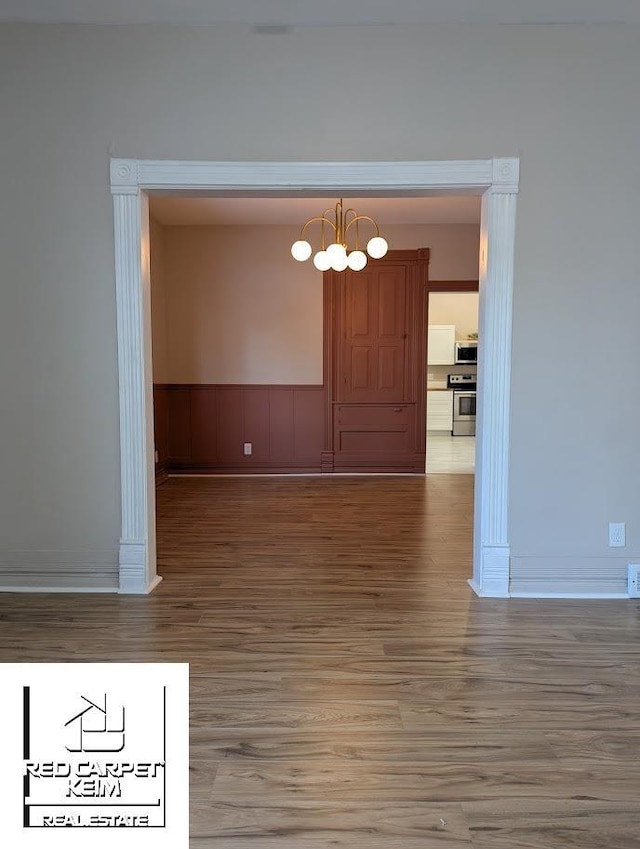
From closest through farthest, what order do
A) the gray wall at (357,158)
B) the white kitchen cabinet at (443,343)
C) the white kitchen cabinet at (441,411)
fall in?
the gray wall at (357,158), the white kitchen cabinet at (441,411), the white kitchen cabinet at (443,343)

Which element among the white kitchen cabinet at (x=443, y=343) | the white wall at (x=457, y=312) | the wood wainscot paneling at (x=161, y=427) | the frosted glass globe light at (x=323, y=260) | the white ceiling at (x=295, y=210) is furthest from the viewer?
the white wall at (x=457, y=312)

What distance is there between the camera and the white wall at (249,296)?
686 centimetres

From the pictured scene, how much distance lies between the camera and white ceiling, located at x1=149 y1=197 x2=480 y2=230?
18.9 feet

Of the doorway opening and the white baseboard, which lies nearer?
the white baseboard

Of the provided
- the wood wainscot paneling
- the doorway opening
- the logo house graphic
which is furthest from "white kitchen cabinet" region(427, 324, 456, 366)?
the logo house graphic

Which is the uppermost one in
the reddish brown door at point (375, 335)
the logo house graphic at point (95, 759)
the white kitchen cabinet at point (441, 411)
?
the reddish brown door at point (375, 335)

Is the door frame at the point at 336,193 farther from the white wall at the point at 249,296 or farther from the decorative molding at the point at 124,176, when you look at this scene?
the white wall at the point at 249,296

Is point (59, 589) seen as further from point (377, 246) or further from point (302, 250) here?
point (377, 246)

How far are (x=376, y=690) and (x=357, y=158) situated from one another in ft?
8.43

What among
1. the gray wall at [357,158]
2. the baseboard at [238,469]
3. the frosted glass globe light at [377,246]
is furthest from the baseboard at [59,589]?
the baseboard at [238,469]

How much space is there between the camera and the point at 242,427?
22.9ft

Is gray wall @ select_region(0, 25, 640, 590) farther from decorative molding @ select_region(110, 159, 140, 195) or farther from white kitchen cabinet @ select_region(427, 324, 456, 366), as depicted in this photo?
white kitchen cabinet @ select_region(427, 324, 456, 366)

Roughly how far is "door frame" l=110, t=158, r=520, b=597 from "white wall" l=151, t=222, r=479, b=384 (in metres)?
3.59

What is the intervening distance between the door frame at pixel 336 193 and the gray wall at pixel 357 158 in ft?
0.23
